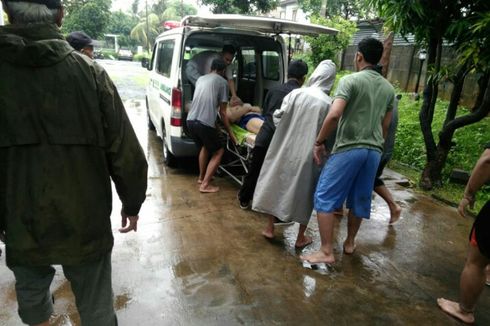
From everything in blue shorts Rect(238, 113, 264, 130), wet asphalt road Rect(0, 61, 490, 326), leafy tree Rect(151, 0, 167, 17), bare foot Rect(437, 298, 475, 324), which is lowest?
wet asphalt road Rect(0, 61, 490, 326)

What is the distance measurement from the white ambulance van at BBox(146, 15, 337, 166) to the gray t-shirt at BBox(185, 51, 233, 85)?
80 mm

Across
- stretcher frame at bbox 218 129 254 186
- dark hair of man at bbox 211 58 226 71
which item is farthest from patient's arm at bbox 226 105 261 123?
dark hair of man at bbox 211 58 226 71

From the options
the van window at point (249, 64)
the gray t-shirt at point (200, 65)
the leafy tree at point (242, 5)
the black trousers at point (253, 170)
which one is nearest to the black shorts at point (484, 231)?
the black trousers at point (253, 170)

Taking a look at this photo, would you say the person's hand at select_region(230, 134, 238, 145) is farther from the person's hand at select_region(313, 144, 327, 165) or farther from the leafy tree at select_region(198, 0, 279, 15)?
the leafy tree at select_region(198, 0, 279, 15)

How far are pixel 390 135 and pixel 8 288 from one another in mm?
3548

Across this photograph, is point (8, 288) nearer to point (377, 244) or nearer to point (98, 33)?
point (377, 244)

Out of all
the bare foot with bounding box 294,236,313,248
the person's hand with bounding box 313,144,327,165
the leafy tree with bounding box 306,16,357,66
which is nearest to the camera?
the person's hand with bounding box 313,144,327,165

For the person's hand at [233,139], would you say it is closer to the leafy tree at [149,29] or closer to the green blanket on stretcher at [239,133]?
the green blanket on stretcher at [239,133]

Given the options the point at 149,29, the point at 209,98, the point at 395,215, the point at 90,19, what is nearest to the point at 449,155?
the point at 395,215

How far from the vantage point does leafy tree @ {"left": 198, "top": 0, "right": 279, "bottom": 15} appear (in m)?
12.4

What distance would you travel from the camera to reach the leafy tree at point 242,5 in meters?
12.4

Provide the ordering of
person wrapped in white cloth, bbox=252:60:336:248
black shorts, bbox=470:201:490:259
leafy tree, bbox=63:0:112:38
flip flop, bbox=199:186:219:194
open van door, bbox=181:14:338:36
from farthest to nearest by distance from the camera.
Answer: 1. leafy tree, bbox=63:0:112:38
2. flip flop, bbox=199:186:219:194
3. open van door, bbox=181:14:338:36
4. person wrapped in white cloth, bbox=252:60:336:248
5. black shorts, bbox=470:201:490:259

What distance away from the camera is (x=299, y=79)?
3.52 meters

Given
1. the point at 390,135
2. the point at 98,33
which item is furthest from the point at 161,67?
the point at 98,33
